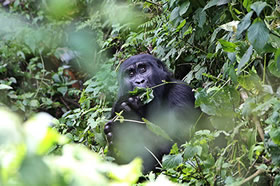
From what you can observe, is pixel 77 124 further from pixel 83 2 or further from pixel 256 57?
pixel 83 2

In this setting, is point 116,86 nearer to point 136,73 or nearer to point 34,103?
point 136,73

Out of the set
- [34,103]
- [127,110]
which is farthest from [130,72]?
[34,103]

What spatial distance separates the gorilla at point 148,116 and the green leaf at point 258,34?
171 cm

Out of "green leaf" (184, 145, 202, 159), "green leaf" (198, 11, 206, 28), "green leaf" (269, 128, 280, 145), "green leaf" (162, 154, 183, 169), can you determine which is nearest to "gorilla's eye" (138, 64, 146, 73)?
"green leaf" (198, 11, 206, 28)

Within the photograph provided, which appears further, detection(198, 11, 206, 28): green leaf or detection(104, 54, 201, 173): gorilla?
detection(104, 54, 201, 173): gorilla

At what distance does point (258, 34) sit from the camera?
1.97 meters

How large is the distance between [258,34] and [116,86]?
2.66 metres

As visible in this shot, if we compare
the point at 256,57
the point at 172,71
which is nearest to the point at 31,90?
the point at 172,71

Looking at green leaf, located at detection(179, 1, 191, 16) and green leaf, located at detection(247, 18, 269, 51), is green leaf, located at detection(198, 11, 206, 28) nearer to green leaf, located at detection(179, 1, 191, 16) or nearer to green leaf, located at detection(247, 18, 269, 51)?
green leaf, located at detection(179, 1, 191, 16)

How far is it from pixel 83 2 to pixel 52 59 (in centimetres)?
107

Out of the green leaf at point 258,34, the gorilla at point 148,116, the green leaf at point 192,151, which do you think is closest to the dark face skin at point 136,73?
the gorilla at point 148,116

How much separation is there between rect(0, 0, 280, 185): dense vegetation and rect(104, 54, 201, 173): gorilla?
0.53ft

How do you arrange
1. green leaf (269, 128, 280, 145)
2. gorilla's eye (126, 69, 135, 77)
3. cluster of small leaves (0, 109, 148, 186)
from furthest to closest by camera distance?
gorilla's eye (126, 69, 135, 77) < green leaf (269, 128, 280, 145) < cluster of small leaves (0, 109, 148, 186)

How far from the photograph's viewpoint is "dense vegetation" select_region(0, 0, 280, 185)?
83 centimetres
